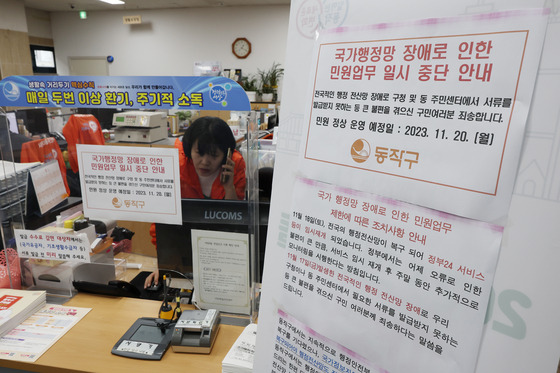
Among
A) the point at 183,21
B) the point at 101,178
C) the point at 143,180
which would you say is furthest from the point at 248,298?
the point at 183,21

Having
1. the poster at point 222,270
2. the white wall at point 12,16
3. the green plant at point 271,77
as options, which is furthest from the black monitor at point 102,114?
the white wall at point 12,16

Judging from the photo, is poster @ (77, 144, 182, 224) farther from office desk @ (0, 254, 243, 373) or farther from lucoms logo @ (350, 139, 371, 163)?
lucoms logo @ (350, 139, 371, 163)

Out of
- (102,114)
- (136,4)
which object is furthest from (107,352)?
(136,4)

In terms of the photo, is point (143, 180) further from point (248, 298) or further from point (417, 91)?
point (417, 91)

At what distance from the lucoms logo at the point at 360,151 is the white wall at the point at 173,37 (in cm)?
792

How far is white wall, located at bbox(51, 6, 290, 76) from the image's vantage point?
8094 millimetres

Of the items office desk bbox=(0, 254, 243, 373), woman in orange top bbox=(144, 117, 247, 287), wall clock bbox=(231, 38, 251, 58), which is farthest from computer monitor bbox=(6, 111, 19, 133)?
wall clock bbox=(231, 38, 251, 58)

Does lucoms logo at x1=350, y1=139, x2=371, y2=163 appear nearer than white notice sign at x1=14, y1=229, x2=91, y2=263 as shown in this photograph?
Yes

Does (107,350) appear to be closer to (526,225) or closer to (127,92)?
(127,92)

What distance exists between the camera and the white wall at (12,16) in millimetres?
7426

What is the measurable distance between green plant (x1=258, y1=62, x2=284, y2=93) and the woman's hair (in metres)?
7.06

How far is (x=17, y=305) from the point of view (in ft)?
4.16

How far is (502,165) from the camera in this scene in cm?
46

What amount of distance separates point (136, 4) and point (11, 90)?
785cm
